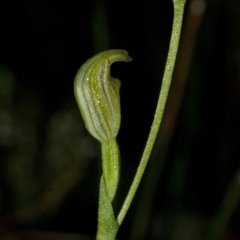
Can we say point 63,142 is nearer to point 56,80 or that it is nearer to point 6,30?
point 56,80

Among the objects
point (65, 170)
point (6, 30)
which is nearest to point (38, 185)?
point (65, 170)

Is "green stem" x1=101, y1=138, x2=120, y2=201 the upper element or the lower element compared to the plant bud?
lower

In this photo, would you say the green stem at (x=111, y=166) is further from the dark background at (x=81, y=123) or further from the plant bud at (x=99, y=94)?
the dark background at (x=81, y=123)

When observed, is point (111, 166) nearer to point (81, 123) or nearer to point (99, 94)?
point (99, 94)

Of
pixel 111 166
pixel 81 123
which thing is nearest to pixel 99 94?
pixel 111 166

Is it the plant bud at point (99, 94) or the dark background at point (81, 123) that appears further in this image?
the dark background at point (81, 123)

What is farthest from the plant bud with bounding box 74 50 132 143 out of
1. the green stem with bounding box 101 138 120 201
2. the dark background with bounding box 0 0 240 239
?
the dark background with bounding box 0 0 240 239

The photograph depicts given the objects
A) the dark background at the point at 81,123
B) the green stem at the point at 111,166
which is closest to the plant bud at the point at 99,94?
the green stem at the point at 111,166

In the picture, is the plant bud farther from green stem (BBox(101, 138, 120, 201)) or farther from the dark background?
the dark background

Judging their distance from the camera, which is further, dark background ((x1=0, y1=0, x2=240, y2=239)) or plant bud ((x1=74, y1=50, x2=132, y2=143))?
dark background ((x1=0, y1=0, x2=240, y2=239))
